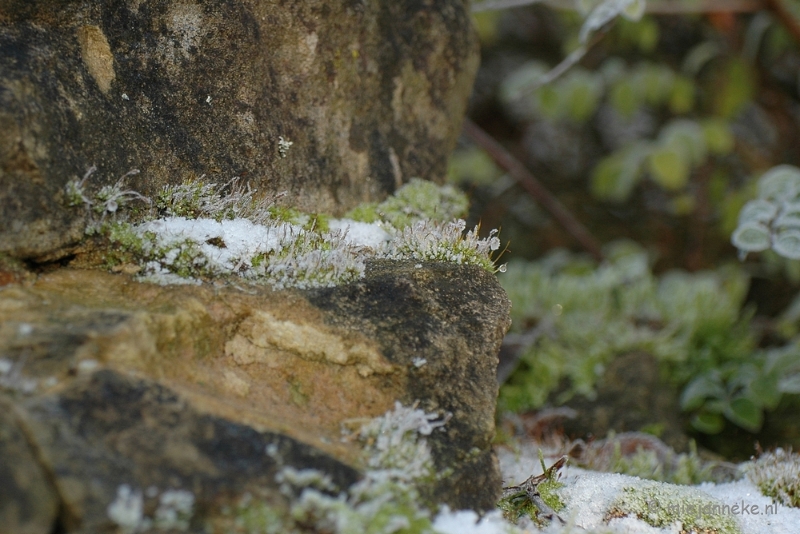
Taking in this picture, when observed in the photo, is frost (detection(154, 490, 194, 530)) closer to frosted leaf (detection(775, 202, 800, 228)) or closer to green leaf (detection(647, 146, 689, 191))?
frosted leaf (detection(775, 202, 800, 228))

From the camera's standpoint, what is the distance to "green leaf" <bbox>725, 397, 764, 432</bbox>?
491 centimetres

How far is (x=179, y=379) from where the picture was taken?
8.38 ft

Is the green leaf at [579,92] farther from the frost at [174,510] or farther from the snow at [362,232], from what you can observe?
the frost at [174,510]

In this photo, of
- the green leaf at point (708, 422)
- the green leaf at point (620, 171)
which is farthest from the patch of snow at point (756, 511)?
the green leaf at point (620, 171)

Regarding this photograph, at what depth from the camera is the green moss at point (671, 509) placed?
315cm

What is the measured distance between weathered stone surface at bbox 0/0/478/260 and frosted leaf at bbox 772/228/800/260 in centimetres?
246

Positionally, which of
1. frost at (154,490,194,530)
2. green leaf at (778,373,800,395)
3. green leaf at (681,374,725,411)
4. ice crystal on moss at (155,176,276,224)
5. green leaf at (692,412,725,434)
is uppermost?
ice crystal on moss at (155,176,276,224)

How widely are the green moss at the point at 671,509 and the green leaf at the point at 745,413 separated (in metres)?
1.83

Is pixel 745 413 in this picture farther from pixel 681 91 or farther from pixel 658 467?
pixel 681 91

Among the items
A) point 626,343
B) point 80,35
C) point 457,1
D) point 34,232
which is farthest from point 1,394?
point 626,343

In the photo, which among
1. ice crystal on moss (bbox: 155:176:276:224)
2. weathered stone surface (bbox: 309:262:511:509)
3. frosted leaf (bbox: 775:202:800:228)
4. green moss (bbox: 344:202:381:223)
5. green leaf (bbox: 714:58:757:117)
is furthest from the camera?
green leaf (bbox: 714:58:757:117)

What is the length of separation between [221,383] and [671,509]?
235 centimetres

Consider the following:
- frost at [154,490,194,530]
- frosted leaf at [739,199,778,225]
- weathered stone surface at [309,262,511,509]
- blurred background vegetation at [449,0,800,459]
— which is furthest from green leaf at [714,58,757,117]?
frost at [154,490,194,530]

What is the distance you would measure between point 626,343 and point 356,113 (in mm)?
3343
